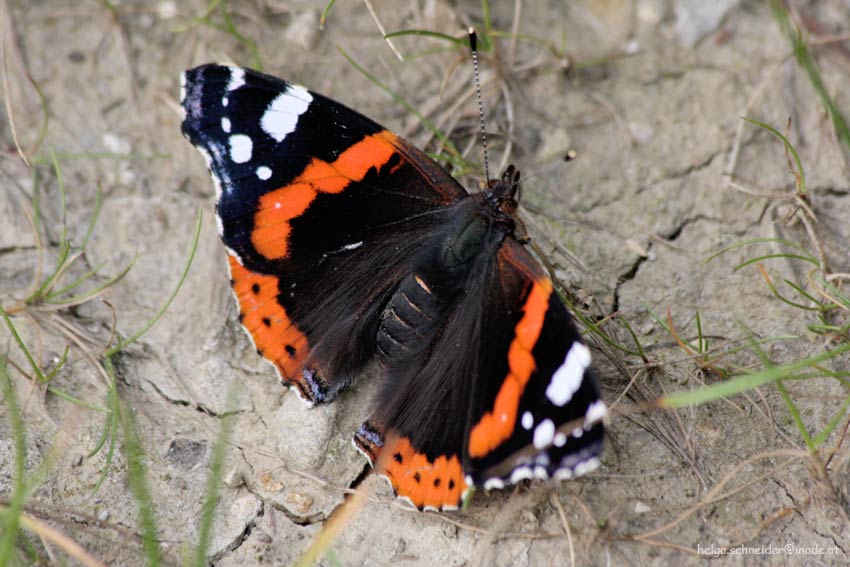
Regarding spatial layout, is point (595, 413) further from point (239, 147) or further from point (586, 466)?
point (239, 147)

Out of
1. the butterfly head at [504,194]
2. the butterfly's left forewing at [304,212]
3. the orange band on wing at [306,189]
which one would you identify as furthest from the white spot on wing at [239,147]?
the butterfly head at [504,194]

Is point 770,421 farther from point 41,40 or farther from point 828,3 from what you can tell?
point 41,40

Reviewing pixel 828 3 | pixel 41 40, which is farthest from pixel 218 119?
pixel 828 3

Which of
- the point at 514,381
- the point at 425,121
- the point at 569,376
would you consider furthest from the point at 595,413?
the point at 425,121

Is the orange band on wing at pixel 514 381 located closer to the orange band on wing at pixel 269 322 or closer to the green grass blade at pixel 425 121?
the orange band on wing at pixel 269 322

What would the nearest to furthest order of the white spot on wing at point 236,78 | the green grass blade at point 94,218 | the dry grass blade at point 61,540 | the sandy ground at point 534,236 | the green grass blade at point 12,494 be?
the green grass blade at point 12,494 → the dry grass blade at point 61,540 → the sandy ground at point 534,236 → the white spot on wing at point 236,78 → the green grass blade at point 94,218
